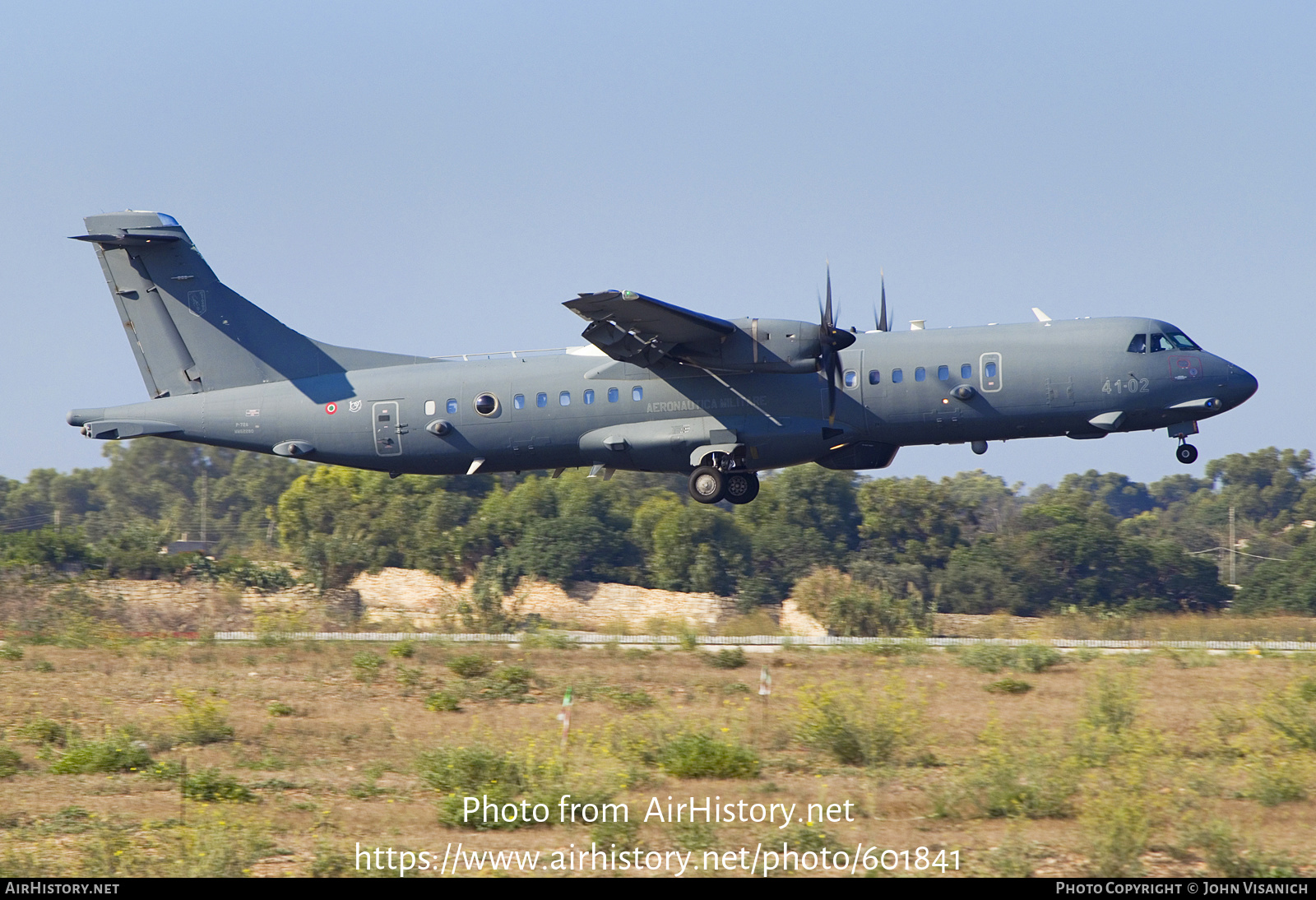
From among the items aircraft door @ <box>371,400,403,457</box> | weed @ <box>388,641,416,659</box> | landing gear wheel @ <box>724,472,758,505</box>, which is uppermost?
aircraft door @ <box>371,400,403,457</box>

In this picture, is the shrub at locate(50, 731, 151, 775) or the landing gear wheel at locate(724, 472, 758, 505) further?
the landing gear wheel at locate(724, 472, 758, 505)

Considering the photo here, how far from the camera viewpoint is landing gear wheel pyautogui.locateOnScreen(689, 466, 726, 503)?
26.6 metres

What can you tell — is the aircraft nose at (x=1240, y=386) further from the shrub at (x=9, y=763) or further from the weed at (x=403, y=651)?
the shrub at (x=9, y=763)

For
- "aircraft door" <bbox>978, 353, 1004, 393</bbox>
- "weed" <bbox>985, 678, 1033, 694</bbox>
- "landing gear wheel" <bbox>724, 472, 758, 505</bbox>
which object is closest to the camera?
"weed" <bbox>985, 678, 1033, 694</bbox>

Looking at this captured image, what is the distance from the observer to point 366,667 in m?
22.7

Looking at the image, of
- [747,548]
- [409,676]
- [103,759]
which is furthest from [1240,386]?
[747,548]

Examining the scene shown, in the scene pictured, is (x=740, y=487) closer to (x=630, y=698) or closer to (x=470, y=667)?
(x=470, y=667)

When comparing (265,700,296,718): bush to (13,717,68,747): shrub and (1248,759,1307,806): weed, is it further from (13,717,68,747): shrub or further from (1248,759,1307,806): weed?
(1248,759,1307,806): weed

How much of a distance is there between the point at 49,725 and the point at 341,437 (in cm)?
1077

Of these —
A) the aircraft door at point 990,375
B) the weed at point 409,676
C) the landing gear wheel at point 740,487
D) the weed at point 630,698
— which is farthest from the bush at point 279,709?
the aircraft door at point 990,375

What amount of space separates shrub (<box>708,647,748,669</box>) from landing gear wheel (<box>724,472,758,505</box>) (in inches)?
148

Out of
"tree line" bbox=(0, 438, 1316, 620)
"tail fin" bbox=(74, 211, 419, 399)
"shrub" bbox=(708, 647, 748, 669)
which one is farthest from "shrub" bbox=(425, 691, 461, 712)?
"tree line" bbox=(0, 438, 1316, 620)

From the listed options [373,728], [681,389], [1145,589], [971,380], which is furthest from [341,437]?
[1145,589]

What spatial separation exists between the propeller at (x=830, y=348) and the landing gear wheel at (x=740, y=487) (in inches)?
93.5
